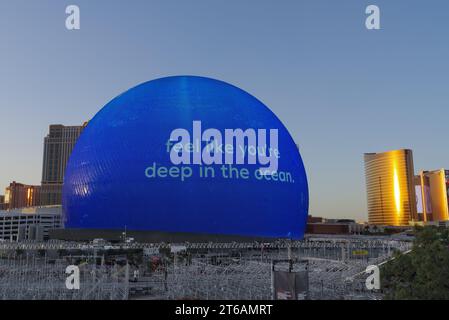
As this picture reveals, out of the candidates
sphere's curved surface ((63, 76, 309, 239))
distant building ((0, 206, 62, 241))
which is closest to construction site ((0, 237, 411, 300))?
sphere's curved surface ((63, 76, 309, 239))

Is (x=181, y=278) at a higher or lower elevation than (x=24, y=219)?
lower

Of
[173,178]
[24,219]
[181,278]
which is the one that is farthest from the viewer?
[24,219]

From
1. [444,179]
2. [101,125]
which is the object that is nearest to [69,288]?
[101,125]

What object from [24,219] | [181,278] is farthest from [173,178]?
[24,219]

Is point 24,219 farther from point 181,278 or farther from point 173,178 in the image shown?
point 181,278

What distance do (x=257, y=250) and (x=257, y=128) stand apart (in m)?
12.5

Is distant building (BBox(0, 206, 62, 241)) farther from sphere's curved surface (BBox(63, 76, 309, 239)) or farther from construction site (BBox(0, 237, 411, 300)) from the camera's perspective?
construction site (BBox(0, 237, 411, 300))

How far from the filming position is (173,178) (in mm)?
41031

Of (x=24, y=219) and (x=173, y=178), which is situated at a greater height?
(x=24, y=219)

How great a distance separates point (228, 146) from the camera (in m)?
41.8

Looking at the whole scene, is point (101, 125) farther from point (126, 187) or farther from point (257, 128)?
point (257, 128)

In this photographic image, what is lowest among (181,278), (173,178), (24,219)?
(181,278)

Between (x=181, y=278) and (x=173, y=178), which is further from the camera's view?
(x=173, y=178)

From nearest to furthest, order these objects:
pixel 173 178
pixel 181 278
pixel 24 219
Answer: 1. pixel 181 278
2. pixel 173 178
3. pixel 24 219
